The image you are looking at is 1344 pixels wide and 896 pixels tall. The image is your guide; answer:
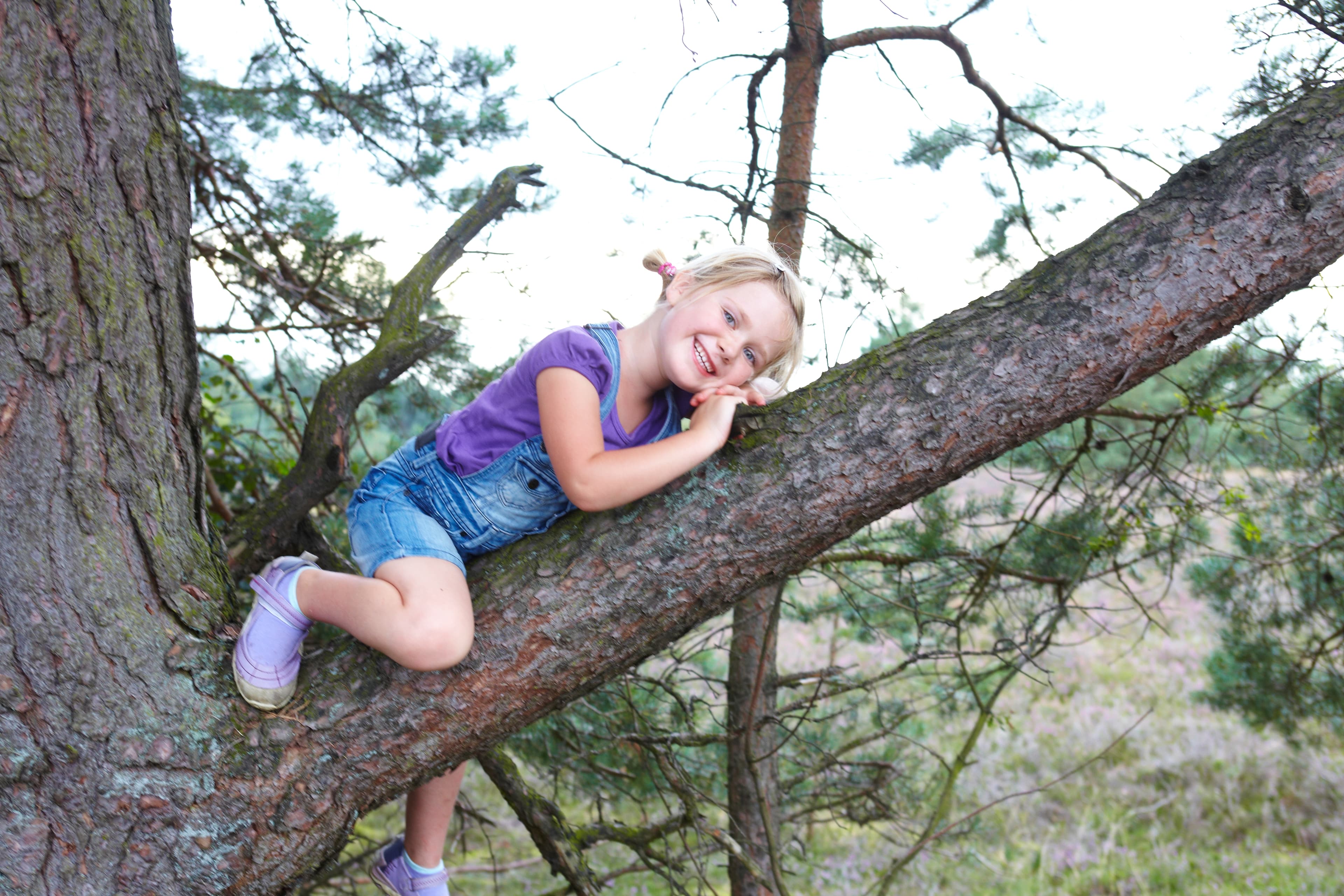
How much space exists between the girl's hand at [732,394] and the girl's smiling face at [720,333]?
57 mm

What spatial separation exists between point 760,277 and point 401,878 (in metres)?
1.41

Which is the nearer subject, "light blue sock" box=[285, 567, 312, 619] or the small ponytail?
"light blue sock" box=[285, 567, 312, 619]

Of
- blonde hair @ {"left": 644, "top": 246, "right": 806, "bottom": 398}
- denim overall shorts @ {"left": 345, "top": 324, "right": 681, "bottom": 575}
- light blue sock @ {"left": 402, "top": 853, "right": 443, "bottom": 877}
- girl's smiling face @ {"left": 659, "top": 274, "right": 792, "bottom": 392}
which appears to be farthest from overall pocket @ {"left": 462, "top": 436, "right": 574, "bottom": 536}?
light blue sock @ {"left": 402, "top": 853, "right": 443, "bottom": 877}

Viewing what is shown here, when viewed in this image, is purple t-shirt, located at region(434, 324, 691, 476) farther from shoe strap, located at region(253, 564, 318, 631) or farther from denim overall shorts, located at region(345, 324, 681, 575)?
shoe strap, located at region(253, 564, 318, 631)

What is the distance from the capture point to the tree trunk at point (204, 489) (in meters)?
1.24

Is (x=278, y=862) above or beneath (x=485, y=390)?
A: beneath

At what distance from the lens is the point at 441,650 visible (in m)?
1.35

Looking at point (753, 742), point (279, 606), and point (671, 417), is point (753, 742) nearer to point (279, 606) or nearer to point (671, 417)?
point (671, 417)

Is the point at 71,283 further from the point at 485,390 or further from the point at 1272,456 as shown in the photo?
the point at 1272,456

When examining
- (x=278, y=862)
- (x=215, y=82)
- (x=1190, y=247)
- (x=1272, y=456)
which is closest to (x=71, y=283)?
(x=278, y=862)

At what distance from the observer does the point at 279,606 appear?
1.46 metres

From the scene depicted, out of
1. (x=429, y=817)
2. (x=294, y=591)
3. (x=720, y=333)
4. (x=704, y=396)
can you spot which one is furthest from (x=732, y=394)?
(x=429, y=817)

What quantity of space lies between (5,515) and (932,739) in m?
6.11

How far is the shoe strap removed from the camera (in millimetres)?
1437
